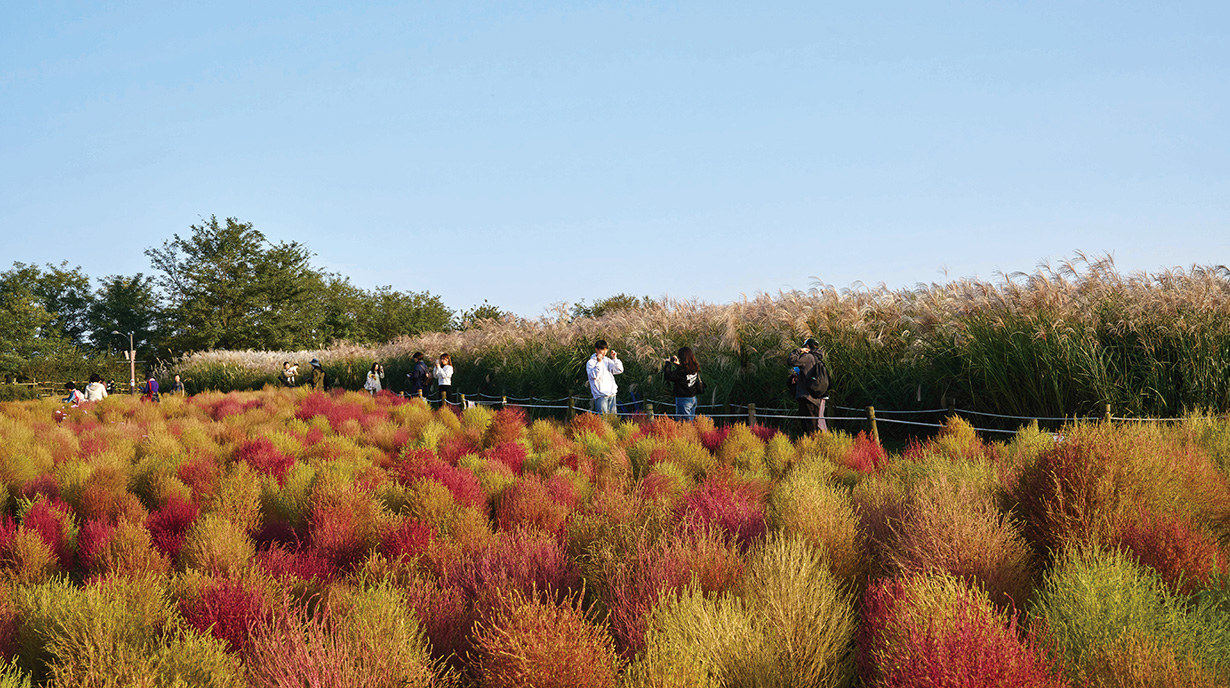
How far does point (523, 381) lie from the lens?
64.8 feet

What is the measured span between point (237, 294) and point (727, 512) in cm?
6426

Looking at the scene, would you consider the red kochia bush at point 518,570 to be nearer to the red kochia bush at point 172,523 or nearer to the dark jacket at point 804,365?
the red kochia bush at point 172,523

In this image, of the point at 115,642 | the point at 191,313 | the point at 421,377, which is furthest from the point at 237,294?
the point at 115,642

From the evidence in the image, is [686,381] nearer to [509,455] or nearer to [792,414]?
[792,414]

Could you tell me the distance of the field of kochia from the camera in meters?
2.64

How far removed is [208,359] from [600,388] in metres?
40.6

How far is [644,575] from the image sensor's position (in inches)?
132

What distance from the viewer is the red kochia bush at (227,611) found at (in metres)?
3.24

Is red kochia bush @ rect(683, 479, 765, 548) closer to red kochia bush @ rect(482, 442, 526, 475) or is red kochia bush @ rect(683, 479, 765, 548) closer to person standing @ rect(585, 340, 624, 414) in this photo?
red kochia bush @ rect(482, 442, 526, 475)

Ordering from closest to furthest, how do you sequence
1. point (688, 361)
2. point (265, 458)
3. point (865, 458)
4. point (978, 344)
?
point (865, 458) < point (265, 458) < point (978, 344) < point (688, 361)

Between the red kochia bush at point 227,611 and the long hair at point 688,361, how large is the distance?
9287 millimetres

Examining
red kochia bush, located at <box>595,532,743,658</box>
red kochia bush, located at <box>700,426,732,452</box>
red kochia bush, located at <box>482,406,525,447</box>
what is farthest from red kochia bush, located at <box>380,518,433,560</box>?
red kochia bush, located at <box>700,426,732,452</box>

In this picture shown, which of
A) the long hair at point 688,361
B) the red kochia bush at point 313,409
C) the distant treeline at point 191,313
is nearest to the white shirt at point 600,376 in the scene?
the long hair at point 688,361

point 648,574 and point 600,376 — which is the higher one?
point 600,376
